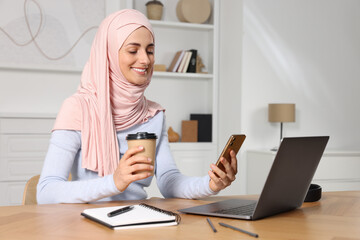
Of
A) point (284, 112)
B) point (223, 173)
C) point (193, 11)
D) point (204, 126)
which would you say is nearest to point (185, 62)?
point (193, 11)

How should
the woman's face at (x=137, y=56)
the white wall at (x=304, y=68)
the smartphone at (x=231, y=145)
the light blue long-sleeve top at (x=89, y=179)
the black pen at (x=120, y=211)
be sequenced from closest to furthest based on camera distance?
the black pen at (x=120, y=211) → the smartphone at (x=231, y=145) → the light blue long-sleeve top at (x=89, y=179) → the woman's face at (x=137, y=56) → the white wall at (x=304, y=68)

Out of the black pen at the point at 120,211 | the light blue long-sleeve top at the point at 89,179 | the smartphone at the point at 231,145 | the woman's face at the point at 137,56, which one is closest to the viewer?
the black pen at the point at 120,211

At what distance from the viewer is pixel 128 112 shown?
171 centimetres

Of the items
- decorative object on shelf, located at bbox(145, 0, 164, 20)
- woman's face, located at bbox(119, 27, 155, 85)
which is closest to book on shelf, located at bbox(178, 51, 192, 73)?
decorative object on shelf, located at bbox(145, 0, 164, 20)

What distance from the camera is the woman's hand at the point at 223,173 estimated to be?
1.29 m

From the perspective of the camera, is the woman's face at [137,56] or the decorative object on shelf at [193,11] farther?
the decorative object on shelf at [193,11]

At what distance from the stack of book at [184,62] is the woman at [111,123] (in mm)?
2373

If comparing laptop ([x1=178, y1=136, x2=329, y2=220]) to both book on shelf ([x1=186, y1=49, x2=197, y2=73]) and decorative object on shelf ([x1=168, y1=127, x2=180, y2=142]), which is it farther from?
book on shelf ([x1=186, y1=49, x2=197, y2=73])

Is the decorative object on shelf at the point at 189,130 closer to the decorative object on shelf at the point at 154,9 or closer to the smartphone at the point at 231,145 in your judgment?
the decorative object on shelf at the point at 154,9

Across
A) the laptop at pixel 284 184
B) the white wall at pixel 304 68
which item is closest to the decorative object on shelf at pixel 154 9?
the white wall at pixel 304 68

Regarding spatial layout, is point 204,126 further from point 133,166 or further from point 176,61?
point 133,166

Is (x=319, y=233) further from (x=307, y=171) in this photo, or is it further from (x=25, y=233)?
(x=25, y=233)

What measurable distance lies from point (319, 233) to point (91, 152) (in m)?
0.88

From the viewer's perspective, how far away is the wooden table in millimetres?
952
